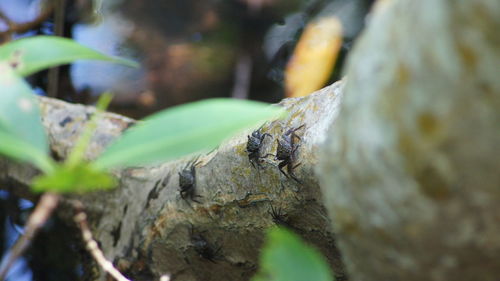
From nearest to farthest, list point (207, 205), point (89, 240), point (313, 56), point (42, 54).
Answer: point (42, 54) → point (89, 240) → point (207, 205) → point (313, 56)

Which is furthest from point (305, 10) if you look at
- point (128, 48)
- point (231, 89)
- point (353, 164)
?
point (353, 164)

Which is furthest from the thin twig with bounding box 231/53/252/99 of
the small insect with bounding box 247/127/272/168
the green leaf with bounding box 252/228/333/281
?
the green leaf with bounding box 252/228/333/281

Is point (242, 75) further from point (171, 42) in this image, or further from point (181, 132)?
point (181, 132)

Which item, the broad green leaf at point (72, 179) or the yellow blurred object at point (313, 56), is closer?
the broad green leaf at point (72, 179)

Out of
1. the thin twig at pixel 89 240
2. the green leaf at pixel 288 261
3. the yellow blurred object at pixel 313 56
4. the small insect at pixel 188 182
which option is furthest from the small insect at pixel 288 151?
the yellow blurred object at pixel 313 56

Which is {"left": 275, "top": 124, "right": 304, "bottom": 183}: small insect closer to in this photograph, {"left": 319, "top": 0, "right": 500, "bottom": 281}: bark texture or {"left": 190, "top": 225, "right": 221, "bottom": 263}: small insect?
{"left": 190, "top": 225, "right": 221, "bottom": 263}: small insect

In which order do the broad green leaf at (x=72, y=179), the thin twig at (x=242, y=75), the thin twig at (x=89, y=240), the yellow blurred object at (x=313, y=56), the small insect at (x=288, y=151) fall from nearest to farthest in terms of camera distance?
1. the broad green leaf at (x=72, y=179)
2. the thin twig at (x=89, y=240)
3. the small insect at (x=288, y=151)
4. the yellow blurred object at (x=313, y=56)
5. the thin twig at (x=242, y=75)

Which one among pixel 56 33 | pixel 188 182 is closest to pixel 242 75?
pixel 56 33

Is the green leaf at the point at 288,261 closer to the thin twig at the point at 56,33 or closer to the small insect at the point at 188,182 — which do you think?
the small insect at the point at 188,182
